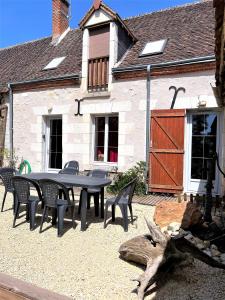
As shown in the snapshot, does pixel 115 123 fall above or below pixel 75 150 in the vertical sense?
above

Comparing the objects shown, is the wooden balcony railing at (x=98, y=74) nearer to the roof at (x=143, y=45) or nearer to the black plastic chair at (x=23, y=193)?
the roof at (x=143, y=45)

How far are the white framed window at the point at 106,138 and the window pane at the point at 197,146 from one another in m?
2.26

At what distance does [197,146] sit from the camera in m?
7.45

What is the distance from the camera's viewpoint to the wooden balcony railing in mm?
8672

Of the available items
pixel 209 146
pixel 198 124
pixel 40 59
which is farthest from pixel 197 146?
pixel 40 59

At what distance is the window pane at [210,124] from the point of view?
7.22 meters

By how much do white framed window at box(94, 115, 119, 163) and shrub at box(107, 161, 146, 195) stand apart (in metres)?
0.82

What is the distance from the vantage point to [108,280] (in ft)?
10.2

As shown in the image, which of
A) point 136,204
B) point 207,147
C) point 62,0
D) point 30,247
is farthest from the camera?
point 62,0

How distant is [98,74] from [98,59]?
467mm

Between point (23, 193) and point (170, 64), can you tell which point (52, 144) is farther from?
point (23, 193)

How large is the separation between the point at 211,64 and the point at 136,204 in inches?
150

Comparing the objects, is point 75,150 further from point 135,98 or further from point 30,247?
point 30,247

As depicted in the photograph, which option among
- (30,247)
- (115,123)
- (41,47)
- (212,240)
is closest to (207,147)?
(115,123)
